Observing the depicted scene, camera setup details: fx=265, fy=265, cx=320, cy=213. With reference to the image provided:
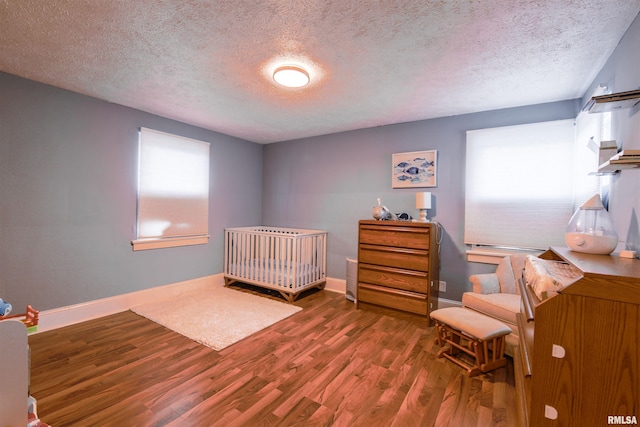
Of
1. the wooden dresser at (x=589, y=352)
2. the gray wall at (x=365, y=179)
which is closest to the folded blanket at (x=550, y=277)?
the wooden dresser at (x=589, y=352)

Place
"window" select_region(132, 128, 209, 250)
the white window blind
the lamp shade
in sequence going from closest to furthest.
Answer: the white window blind, the lamp shade, "window" select_region(132, 128, 209, 250)

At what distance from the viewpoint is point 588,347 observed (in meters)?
0.88

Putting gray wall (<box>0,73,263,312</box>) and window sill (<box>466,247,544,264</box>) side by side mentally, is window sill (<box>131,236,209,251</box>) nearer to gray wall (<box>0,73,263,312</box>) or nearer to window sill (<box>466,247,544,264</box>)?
Result: gray wall (<box>0,73,263,312</box>)

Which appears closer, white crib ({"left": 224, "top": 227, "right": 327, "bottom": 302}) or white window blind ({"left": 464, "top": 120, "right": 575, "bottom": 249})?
white window blind ({"left": 464, "top": 120, "right": 575, "bottom": 249})

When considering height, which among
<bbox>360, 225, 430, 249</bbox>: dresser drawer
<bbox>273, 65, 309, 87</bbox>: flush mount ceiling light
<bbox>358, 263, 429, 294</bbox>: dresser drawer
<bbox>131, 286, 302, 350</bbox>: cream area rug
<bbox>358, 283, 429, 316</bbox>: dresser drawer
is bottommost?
<bbox>131, 286, 302, 350</bbox>: cream area rug

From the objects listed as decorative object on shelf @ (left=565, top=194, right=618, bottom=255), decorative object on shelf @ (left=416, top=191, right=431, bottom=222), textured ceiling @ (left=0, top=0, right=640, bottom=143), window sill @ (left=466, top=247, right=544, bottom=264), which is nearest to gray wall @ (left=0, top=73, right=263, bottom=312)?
textured ceiling @ (left=0, top=0, right=640, bottom=143)

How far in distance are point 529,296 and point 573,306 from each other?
19.0 inches

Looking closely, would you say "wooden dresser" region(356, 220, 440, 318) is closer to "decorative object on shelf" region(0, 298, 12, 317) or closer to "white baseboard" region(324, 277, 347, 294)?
"white baseboard" region(324, 277, 347, 294)

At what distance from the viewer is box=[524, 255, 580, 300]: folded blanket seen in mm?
981

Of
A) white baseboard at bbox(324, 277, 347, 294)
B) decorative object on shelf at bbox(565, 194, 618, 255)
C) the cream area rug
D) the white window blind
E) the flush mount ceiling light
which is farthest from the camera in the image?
white baseboard at bbox(324, 277, 347, 294)

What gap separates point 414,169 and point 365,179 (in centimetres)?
68

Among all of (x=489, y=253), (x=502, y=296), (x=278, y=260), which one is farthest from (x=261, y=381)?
(x=489, y=253)

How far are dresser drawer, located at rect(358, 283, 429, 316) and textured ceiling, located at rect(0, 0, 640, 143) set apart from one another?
2.06 metres

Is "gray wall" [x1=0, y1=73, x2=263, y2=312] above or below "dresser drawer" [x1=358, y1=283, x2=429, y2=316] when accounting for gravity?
above
